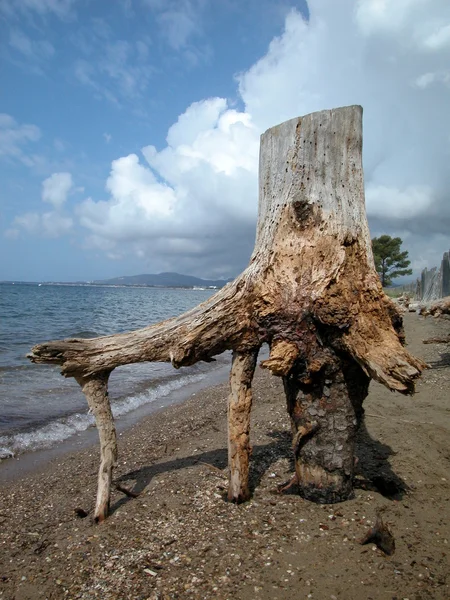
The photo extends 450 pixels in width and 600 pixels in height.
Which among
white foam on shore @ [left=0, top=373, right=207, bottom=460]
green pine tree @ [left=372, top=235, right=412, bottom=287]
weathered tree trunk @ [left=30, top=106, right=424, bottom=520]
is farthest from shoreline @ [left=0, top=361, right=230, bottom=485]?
green pine tree @ [left=372, top=235, right=412, bottom=287]

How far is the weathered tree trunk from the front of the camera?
3.73 metres

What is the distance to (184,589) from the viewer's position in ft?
9.37

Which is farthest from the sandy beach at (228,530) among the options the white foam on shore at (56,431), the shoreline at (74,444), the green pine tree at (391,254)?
the green pine tree at (391,254)

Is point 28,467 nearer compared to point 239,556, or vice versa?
point 239,556

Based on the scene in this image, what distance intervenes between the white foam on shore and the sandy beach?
Result: 1.23 m

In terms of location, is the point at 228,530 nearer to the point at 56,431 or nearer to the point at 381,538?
the point at 381,538

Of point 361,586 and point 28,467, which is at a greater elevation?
point 361,586

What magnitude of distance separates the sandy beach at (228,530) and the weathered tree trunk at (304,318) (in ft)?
1.47

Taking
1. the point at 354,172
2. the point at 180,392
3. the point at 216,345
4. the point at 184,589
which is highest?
the point at 354,172

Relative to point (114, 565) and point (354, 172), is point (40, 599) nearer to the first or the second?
point (114, 565)

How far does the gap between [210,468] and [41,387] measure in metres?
7.75

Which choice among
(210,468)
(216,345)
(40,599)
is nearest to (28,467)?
(210,468)

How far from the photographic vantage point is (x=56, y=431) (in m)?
7.92

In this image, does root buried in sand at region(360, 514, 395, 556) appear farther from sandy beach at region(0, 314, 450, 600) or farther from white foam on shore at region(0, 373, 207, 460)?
white foam on shore at region(0, 373, 207, 460)
